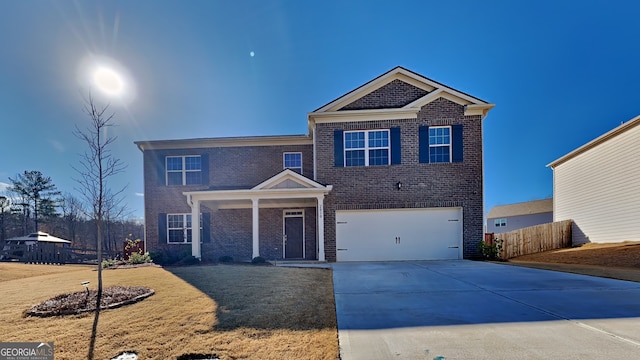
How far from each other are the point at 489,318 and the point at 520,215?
→ 37.7 meters

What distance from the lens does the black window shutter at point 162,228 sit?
14516 millimetres

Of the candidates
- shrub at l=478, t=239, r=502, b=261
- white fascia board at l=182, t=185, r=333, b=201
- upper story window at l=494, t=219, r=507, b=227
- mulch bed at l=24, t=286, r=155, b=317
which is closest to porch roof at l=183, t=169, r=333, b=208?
white fascia board at l=182, t=185, r=333, b=201

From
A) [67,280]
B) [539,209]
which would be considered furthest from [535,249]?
[539,209]

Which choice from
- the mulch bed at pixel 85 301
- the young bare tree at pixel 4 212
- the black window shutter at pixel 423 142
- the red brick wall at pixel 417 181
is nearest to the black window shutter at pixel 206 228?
the red brick wall at pixel 417 181

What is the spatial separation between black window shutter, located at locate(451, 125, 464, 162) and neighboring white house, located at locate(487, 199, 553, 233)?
27040mm

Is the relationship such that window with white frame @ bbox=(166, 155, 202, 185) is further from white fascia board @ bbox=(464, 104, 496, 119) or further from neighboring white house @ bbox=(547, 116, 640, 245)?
neighboring white house @ bbox=(547, 116, 640, 245)

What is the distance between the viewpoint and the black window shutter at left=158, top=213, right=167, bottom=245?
571 inches

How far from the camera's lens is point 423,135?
41.0 ft

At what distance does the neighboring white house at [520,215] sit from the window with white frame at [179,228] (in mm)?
35230

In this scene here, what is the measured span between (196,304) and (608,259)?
14.1 m

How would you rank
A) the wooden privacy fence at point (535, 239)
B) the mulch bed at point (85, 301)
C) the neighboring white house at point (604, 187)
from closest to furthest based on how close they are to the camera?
the mulch bed at point (85, 301) → the neighboring white house at point (604, 187) → the wooden privacy fence at point (535, 239)

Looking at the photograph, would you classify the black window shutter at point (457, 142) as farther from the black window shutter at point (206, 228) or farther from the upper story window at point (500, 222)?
the upper story window at point (500, 222)

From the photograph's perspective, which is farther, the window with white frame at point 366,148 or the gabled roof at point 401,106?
the window with white frame at point 366,148

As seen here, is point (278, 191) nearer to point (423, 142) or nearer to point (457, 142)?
point (423, 142)
